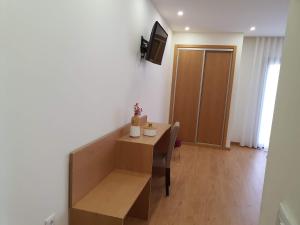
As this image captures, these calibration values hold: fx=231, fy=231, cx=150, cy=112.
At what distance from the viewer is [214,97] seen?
5148mm

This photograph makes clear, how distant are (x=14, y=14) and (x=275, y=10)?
340 centimetres

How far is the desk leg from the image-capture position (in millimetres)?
2375

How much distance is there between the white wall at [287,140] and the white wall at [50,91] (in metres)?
1.20

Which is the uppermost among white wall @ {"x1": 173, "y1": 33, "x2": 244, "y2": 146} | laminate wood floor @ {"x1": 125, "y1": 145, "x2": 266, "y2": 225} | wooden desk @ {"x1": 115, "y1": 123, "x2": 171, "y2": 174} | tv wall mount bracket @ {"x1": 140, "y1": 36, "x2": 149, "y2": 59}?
white wall @ {"x1": 173, "y1": 33, "x2": 244, "y2": 146}

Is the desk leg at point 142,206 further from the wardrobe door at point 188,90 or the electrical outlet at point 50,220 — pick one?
the wardrobe door at point 188,90

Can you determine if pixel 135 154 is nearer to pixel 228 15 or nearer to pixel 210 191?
pixel 210 191

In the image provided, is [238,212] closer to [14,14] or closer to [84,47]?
[84,47]

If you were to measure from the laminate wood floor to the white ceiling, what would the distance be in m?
2.55

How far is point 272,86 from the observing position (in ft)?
17.1

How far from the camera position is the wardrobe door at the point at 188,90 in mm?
5152

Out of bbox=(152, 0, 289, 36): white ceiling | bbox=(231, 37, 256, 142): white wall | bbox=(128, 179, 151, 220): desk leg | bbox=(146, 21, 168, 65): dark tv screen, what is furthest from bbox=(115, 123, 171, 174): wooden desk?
bbox=(231, 37, 256, 142): white wall

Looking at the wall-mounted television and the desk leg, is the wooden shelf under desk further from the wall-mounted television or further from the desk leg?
the wall-mounted television

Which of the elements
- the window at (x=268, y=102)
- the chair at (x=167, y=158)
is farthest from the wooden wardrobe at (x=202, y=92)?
the chair at (x=167, y=158)

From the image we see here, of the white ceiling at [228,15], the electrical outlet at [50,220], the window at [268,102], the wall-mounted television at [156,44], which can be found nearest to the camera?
the electrical outlet at [50,220]
